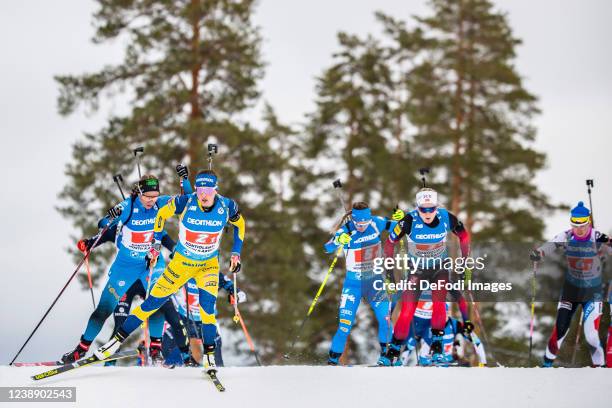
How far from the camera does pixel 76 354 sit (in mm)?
9305

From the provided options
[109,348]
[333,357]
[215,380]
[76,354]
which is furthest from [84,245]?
[333,357]

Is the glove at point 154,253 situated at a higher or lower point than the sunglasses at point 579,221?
lower

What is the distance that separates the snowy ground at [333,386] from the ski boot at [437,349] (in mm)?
1247

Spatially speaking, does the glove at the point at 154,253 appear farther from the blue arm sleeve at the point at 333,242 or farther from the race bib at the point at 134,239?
the blue arm sleeve at the point at 333,242

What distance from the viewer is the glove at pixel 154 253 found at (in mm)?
10047

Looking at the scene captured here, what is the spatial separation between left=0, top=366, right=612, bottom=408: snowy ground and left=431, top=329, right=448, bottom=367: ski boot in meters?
1.25

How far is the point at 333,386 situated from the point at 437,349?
2.83 metres

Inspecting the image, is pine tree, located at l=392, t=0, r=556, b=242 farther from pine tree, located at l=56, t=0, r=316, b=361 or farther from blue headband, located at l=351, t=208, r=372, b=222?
blue headband, located at l=351, t=208, r=372, b=222

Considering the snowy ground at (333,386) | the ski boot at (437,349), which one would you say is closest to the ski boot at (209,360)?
the snowy ground at (333,386)

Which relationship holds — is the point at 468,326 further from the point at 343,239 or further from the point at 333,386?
the point at 333,386

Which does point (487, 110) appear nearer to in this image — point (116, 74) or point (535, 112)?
point (535, 112)

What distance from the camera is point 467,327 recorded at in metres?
11.4

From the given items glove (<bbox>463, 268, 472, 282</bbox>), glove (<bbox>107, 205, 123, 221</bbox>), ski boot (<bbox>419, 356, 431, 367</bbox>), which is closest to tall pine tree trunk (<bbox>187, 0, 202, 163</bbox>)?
ski boot (<bbox>419, 356, 431, 367</bbox>)

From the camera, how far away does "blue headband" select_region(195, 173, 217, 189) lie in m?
8.47
